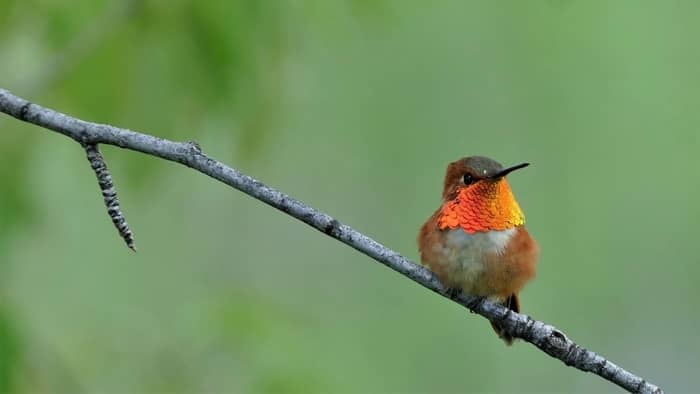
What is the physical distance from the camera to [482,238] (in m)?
5.36

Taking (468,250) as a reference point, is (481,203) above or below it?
above

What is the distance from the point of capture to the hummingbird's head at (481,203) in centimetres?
541

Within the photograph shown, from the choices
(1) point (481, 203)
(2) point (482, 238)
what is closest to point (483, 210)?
(1) point (481, 203)

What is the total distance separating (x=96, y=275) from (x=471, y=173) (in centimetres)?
617

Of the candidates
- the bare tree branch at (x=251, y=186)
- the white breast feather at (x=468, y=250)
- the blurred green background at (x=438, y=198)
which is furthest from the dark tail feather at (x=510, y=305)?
the blurred green background at (x=438, y=198)

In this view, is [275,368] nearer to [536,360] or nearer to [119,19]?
[119,19]

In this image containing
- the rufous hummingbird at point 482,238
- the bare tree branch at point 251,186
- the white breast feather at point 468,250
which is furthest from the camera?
the rufous hummingbird at point 482,238

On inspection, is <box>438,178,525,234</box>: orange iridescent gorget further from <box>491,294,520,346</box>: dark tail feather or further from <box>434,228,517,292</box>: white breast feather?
<box>491,294,520,346</box>: dark tail feather

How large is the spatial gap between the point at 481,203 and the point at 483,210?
4 cm

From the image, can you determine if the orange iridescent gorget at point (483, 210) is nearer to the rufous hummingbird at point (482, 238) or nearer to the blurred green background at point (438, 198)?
the rufous hummingbird at point (482, 238)

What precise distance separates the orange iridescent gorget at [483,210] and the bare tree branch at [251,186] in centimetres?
115

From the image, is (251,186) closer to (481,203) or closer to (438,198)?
(481,203)

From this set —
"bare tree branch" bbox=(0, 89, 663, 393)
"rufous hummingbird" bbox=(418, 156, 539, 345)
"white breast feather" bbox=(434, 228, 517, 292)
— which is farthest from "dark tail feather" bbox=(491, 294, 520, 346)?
"bare tree branch" bbox=(0, 89, 663, 393)

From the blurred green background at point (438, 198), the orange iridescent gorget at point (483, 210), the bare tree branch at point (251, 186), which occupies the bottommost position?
the bare tree branch at point (251, 186)
